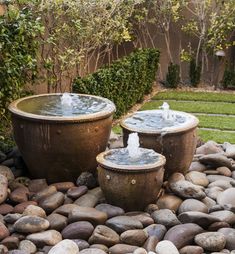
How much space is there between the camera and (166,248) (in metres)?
3.51

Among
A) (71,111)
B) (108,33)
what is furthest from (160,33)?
(71,111)

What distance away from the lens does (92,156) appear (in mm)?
4738

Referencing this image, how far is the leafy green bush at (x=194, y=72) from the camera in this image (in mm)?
11125

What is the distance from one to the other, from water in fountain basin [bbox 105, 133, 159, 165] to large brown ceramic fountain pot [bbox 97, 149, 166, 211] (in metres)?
0.10

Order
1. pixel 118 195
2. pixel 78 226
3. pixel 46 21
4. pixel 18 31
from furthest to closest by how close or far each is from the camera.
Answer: pixel 46 21
pixel 18 31
pixel 118 195
pixel 78 226

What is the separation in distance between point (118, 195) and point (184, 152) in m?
1.01

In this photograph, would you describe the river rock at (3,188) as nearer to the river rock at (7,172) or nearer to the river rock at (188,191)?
the river rock at (7,172)

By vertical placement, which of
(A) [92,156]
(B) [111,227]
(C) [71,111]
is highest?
(C) [71,111]

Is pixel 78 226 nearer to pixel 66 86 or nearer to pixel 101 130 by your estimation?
pixel 101 130

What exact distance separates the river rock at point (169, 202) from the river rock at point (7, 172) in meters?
1.54

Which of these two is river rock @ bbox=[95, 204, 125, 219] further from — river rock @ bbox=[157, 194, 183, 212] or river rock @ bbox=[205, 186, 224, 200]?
river rock @ bbox=[205, 186, 224, 200]

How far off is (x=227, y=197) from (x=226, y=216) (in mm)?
365

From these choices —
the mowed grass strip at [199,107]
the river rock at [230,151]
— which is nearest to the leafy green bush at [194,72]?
the mowed grass strip at [199,107]

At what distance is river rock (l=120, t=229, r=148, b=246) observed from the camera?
3.67 meters
